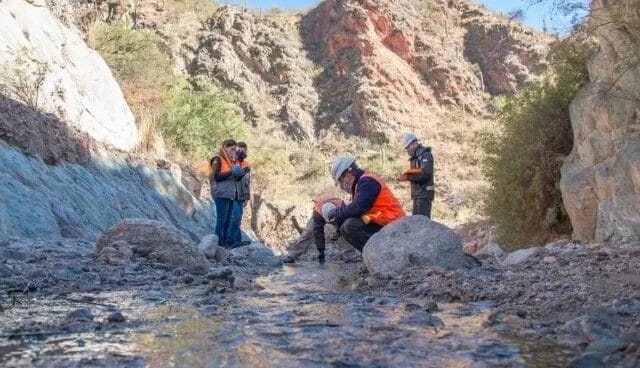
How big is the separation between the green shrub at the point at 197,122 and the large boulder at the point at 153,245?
11.9 metres

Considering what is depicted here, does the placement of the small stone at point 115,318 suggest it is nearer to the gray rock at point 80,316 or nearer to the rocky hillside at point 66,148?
the gray rock at point 80,316

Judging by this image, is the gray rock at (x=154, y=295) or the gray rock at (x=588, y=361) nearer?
the gray rock at (x=588, y=361)

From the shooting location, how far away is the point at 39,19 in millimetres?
14555

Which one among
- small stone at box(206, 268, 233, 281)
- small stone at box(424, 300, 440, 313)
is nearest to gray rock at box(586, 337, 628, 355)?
small stone at box(424, 300, 440, 313)

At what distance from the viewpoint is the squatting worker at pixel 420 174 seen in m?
9.45

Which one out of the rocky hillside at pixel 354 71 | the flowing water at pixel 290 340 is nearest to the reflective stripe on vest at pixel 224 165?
the flowing water at pixel 290 340

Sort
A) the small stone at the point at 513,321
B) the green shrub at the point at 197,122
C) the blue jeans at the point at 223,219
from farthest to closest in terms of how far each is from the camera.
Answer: the green shrub at the point at 197,122, the blue jeans at the point at 223,219, the small stone at the point at 513,321

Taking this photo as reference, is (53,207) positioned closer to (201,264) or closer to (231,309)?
(201,264)

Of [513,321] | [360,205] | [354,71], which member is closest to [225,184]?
[360,205]

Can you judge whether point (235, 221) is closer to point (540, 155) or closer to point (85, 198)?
point (85, 198)

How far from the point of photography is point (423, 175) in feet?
30.9

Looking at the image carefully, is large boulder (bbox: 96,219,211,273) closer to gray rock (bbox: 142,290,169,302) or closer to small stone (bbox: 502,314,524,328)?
gray rock (bbox: 142,290,169,302)

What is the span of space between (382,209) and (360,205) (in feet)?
1.20

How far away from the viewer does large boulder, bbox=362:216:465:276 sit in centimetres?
630
